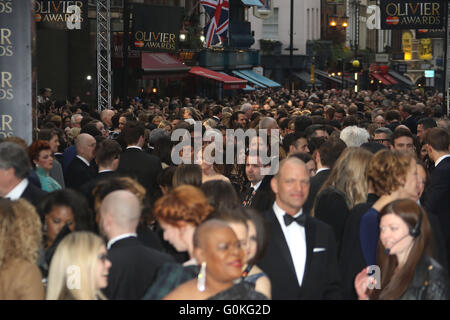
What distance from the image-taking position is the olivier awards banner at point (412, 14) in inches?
891

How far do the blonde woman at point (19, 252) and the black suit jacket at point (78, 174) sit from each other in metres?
5.06

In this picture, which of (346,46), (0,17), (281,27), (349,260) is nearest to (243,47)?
(281,27)

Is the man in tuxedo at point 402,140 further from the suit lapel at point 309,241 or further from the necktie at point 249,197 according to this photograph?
the suit lapel at point 309,241

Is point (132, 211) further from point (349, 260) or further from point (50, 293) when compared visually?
point (349, 260)

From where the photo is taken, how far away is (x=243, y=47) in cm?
5231

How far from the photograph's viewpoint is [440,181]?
9711 millimetres

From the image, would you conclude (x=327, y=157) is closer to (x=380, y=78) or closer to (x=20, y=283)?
(x=20, y=283)

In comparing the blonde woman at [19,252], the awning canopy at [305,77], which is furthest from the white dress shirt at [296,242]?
the awning canopy at [305,77]

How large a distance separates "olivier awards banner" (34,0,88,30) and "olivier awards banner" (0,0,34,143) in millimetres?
11398

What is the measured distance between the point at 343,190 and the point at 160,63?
2961 centimetres

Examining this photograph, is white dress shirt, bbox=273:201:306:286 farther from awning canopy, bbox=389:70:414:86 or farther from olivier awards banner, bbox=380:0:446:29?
awning canopy, bbox=389:70:414:86

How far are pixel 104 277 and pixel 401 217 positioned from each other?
1859mm

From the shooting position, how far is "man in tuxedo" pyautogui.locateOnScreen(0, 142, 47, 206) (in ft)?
25.5

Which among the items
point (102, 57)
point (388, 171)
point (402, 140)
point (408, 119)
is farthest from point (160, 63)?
point (388, 171)
